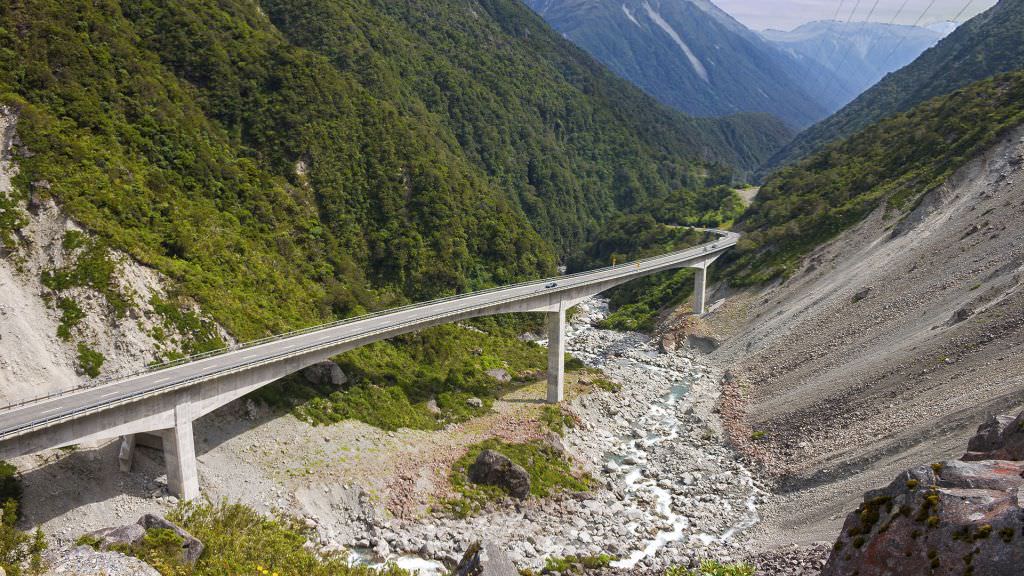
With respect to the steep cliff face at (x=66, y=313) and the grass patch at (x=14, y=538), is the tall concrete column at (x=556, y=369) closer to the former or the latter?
the steep cliff face at (x=66, y=313)

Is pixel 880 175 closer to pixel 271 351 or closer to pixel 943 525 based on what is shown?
pixel 271 351

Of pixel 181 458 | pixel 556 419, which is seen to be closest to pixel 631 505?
pixel 556 419

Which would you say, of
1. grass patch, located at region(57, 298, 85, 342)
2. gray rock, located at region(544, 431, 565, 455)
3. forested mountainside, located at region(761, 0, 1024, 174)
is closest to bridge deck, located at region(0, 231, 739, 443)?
grass patch, located at region(57, 298, 85, 342)

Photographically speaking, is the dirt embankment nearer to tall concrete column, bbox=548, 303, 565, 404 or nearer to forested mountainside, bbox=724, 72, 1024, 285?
forested mountainside, bbox=724, 72, 1024, 285

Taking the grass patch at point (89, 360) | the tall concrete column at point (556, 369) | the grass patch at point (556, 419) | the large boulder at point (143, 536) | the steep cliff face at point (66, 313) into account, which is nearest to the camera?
the large boulder at point (143, 536)

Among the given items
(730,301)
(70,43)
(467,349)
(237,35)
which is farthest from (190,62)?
(730,301)

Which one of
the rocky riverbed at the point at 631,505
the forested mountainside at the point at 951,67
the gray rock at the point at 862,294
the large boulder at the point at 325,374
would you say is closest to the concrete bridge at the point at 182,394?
the large boulder at the point at 325,374
